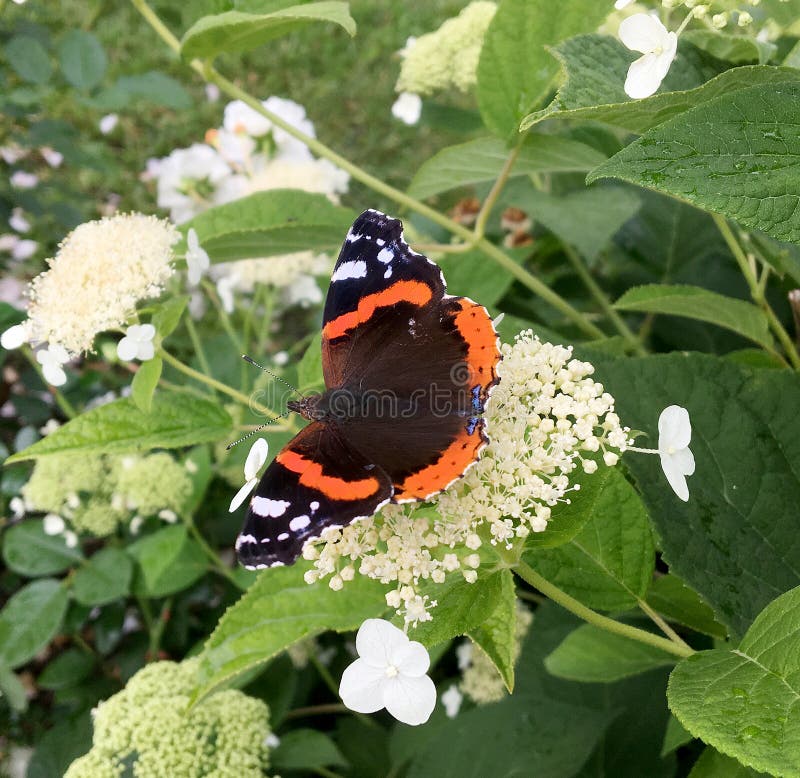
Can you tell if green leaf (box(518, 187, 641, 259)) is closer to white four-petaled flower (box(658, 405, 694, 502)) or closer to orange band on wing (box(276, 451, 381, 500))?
white four-petaled flower (box(658, 405, 694, 502))

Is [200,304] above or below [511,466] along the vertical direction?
below

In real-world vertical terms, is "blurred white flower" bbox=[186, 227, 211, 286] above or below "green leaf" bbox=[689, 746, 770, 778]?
above

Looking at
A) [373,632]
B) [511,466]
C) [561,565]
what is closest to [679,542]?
→ [561,565]

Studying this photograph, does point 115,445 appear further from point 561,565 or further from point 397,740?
point 397,740

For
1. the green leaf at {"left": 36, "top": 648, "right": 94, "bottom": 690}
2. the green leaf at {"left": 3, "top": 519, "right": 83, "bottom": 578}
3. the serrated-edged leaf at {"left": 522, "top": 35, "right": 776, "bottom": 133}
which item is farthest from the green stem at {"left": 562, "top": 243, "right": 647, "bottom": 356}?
the green leaf at {"left": 36, "top": 648, "right": 94, "bottom": 690}

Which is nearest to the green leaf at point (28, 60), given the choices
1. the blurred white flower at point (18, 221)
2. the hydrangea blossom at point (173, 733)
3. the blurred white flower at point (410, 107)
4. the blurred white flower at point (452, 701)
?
the blurred white flower at point (18, 221)

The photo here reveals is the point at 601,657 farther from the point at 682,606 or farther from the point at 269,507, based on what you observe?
the point at 269,507

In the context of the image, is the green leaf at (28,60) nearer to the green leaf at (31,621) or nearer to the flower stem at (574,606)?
the green leaf at (31,621)
